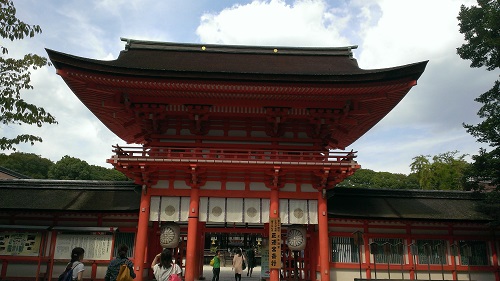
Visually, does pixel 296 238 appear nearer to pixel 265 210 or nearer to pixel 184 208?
pixel 265 210

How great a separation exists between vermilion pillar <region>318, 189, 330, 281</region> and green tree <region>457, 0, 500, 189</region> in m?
7.23

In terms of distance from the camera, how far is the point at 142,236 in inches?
560

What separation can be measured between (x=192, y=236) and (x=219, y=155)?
3.44 meters

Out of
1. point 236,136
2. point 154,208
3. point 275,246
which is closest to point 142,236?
point 154,208

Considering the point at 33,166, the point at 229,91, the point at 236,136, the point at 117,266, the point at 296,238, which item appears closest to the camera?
the point at 117,266

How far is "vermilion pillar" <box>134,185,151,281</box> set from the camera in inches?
546

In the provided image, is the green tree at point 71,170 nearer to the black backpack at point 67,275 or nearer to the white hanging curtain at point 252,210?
the white hanging curtain at point 252,210

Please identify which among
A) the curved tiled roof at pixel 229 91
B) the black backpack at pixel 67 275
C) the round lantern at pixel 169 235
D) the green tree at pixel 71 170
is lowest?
the black backpack at pixel 67 275

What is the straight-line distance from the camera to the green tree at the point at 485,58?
15266mm

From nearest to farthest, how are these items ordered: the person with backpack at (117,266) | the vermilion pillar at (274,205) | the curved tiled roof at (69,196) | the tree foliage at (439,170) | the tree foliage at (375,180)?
the person with backpack at (117,266)
the vermilion pillar at (274,205)
the curved tiled roof at (69,196)
the tree foliage at (439,170)
the tree foliage at (375,180)

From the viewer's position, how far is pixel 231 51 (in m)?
19.5

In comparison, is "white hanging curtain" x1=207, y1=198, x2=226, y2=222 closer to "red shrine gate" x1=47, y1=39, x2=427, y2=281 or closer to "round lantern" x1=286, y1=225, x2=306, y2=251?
"red shrine gate" x1=47, y1=39, x2=427, y2=281

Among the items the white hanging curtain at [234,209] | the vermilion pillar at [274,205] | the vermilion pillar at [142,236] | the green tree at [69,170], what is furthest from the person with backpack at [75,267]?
the green tree at [69,170]

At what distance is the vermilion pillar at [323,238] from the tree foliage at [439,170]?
31852mm
